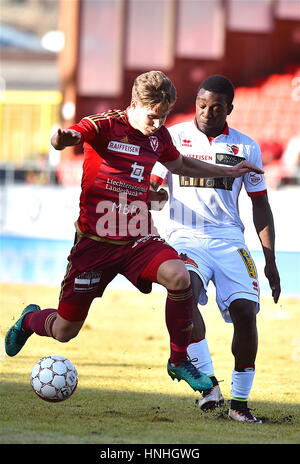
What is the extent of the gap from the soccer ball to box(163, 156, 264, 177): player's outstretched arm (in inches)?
53.6

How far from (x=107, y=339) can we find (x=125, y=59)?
58.0 feet

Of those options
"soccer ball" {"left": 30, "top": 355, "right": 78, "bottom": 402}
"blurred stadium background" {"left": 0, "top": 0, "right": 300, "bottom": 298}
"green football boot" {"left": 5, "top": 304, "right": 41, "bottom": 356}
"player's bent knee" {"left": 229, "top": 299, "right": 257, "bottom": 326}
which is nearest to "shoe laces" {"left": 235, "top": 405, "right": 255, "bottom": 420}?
"player's bent knee" {"left": 229, "top": 299, "right": 257, "bottom": 326}

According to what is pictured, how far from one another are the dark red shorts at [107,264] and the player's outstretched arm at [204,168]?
46 cm

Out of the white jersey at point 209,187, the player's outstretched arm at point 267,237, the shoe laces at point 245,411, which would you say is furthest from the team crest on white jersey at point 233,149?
the shoe laces at point 245,411

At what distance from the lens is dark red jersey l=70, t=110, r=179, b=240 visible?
18.8 feet

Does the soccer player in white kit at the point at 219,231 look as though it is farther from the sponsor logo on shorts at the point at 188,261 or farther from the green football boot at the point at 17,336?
the green football boot at the point at 17,336

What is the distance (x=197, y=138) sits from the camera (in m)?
6.45

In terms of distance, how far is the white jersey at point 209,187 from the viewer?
6.29 meters

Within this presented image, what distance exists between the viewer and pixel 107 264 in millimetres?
5797

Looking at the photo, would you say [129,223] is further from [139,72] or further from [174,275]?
[139,72]

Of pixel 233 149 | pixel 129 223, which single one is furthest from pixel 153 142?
pixel 233 149

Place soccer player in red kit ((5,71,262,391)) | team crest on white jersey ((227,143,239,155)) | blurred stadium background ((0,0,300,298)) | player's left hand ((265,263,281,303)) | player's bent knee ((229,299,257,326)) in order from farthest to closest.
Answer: blurred stadium background ((0,0,300,298))
team crest on white jersey ((227,143,239,155))
player's left hand ((265,263,281,303))
player's bent knee ((229,299,257,326))
soccer player in red kit ((5,71,262,391))

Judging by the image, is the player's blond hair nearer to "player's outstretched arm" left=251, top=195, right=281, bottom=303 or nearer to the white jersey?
the white jersey
